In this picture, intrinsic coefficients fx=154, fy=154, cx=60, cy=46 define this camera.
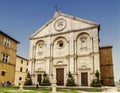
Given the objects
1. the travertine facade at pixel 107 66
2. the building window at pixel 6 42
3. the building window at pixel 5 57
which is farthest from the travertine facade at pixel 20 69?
the travertine facade at pixel 107 66

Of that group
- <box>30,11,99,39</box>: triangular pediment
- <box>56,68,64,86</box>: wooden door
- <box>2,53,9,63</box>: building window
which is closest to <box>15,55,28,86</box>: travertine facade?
<box>2,53,9,63</box>: building window

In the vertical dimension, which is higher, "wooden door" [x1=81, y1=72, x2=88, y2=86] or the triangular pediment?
the triangular pediment

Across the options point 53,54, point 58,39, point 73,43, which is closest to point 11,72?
point 53,54

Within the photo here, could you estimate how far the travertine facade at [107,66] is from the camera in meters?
33.0

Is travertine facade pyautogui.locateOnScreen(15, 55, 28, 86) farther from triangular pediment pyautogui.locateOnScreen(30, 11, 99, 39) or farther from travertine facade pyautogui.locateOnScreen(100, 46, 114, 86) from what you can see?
travertine facade pyautogui.locateOnScreen(100, 46, 114, 86)

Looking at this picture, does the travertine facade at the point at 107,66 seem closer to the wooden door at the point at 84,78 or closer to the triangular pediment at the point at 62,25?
the wooden door at the point at 84,78

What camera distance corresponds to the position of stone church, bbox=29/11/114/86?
30.2 metres

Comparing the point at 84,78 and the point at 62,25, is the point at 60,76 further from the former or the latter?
the point at 62,25

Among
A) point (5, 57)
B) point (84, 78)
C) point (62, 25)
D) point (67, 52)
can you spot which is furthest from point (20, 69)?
point (84, 78)

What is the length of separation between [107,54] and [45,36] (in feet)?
48.3

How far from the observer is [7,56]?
112 feet

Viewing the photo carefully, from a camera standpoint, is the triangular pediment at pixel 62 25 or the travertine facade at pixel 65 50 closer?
the travertine facade at pixel 65 50

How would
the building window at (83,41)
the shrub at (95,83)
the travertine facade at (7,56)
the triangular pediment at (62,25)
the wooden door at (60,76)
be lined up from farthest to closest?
the triangular pediment at (62,25) → the wooden door at (60,76) → the travertine facade at (7,56) → the building window at (83,41) → the shrub at (95,83)

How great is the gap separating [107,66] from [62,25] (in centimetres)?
1349
